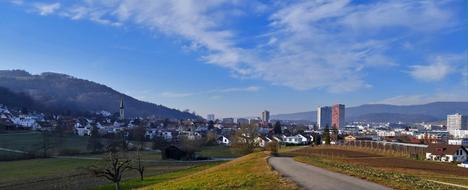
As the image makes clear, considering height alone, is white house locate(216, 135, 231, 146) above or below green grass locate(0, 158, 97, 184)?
above

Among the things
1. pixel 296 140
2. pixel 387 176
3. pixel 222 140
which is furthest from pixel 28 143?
pixel 387 176

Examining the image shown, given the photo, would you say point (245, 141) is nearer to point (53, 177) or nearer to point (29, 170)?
point (29, 170)

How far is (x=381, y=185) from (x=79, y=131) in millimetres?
140658

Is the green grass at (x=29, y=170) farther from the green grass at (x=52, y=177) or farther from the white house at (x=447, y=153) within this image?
the white house at (x=447, y=153)

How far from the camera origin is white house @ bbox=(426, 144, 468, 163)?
314ft

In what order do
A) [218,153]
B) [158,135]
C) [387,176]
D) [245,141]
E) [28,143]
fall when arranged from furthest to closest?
1. [158,135]
2. [218,153]
3. [28,143]
4. [245,141]
5. [387,176]

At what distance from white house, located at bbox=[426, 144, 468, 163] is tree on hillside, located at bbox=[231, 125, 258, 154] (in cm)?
3526

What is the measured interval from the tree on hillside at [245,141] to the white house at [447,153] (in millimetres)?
35263

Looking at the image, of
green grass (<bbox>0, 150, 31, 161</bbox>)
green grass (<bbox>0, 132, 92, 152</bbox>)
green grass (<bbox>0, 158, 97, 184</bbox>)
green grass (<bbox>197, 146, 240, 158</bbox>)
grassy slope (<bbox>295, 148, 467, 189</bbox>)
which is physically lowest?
green grass (<bbox>197, 146, 240, 158</bbox>)

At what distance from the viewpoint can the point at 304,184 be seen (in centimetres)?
2036

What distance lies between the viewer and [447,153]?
97.2 meters

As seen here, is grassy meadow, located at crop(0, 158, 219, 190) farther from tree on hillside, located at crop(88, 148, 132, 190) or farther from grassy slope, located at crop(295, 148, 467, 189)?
grassy slope, located at crop(295, 148, 467, 189)

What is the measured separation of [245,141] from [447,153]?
136ft

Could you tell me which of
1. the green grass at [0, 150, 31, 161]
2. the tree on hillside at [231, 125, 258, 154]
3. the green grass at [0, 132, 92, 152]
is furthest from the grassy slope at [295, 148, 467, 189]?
the green grass at [0, 132, 92, 152]
